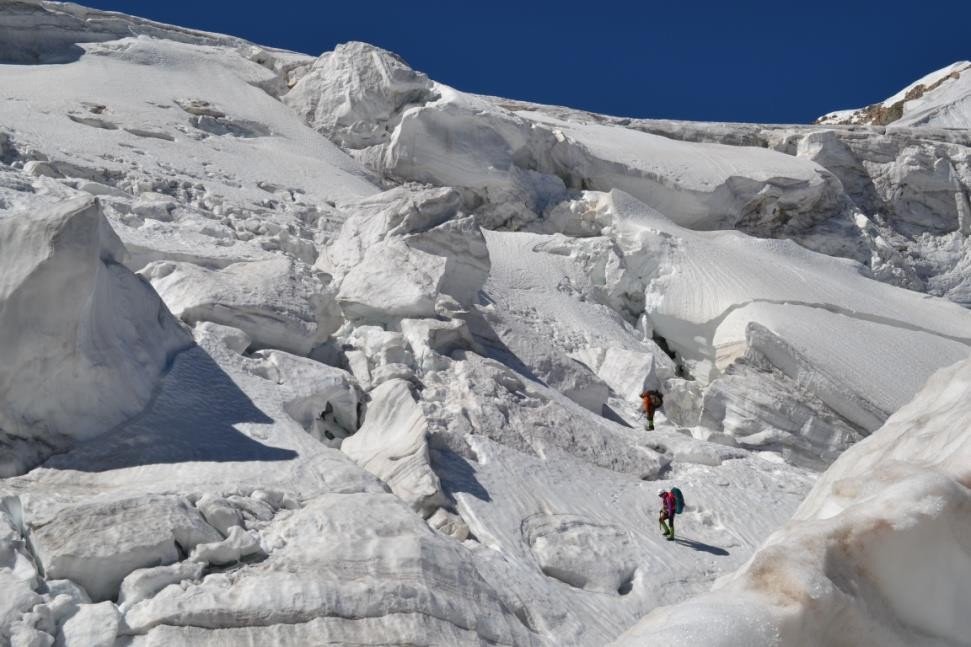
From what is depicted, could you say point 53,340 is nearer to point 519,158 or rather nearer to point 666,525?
point 666,525

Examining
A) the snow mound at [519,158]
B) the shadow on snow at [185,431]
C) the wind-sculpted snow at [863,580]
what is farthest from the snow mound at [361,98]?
the wind-sculpted snow at [863,580]

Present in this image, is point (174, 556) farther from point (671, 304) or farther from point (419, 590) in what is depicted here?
point (671, 304)

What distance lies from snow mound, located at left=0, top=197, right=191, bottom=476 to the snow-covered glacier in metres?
0.02

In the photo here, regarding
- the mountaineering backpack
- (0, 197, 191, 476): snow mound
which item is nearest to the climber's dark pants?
the mountaineering backpack

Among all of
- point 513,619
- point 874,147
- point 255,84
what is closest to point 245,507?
point 513,619

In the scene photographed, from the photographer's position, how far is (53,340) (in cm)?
650

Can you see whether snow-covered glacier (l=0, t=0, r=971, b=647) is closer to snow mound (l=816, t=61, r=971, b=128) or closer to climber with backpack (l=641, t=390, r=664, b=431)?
climber with backpack (l=641, t=390, r=664, b=431)

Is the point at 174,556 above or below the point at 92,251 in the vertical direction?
below

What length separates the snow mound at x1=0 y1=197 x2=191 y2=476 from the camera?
6.43 metres

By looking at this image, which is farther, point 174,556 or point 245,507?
point 245,507

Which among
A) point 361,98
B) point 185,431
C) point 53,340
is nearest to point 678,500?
point 185,431

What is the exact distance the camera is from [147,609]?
496 cm

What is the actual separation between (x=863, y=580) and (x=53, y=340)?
18.0 ft

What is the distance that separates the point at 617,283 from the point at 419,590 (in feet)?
29.5
